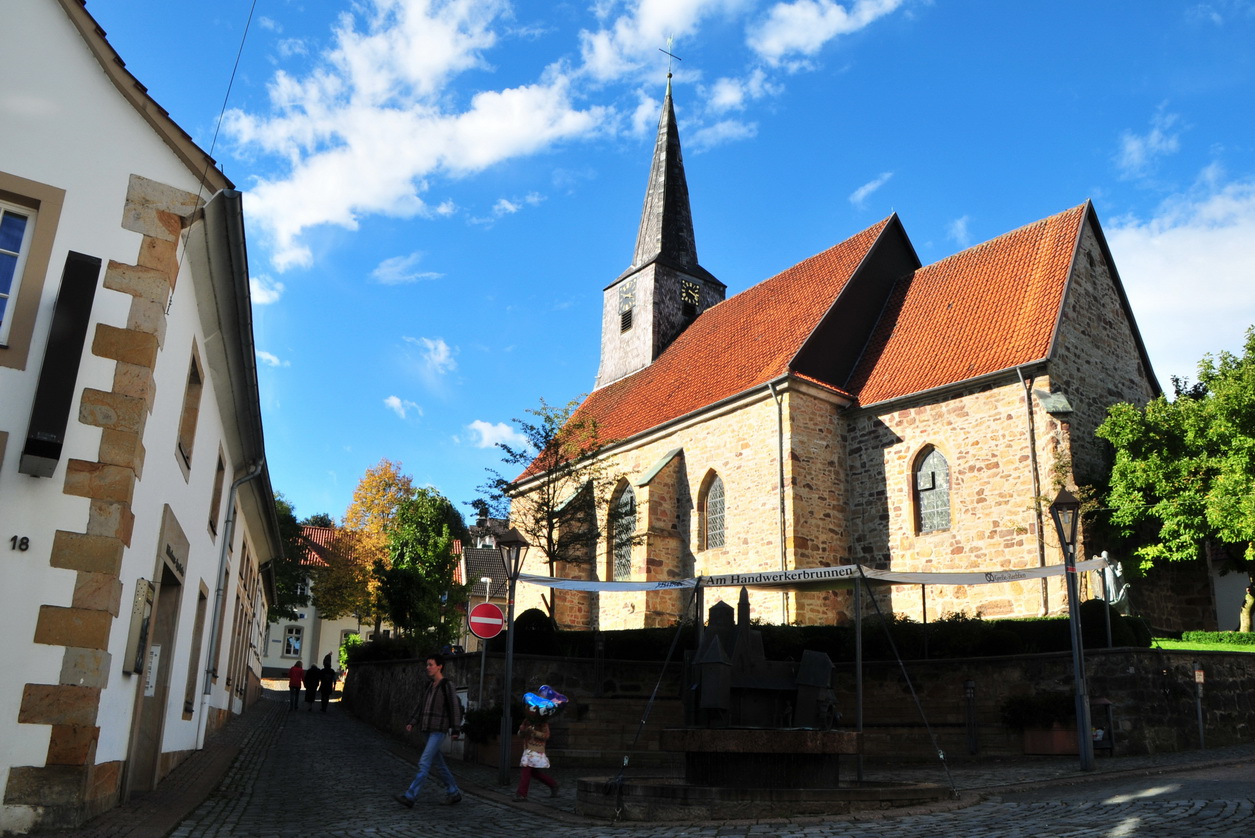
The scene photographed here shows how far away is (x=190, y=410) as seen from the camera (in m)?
10.3

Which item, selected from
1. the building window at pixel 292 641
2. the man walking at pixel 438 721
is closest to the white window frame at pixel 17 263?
the man walking at pixel 438 721

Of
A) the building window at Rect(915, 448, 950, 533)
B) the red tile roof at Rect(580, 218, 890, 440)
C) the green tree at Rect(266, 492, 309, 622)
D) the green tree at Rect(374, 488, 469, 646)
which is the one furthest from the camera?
the green tree at Rect(266, 492, 309, 622)

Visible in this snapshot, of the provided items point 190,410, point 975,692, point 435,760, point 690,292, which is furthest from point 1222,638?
point 690,292

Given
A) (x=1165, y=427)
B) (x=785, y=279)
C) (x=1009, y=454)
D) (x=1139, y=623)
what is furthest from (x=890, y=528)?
(x=785, y=279)

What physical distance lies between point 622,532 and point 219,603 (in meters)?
12.4

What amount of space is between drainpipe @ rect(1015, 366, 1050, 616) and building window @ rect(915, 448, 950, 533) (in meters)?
2.05

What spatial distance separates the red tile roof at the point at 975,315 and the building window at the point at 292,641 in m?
40.0

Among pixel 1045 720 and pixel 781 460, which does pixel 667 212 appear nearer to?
pixel 781 460

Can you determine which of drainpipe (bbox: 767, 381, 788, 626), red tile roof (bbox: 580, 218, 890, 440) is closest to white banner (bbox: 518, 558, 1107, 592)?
drainpipe (bbox: 767, 381, 788, 626)

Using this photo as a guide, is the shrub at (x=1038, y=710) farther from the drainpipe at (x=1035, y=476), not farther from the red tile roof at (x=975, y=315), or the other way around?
the red tile roof at (x=975, y=315)

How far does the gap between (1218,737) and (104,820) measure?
44.6 feet

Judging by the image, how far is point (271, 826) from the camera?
7.75m

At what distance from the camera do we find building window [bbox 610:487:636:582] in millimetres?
24547

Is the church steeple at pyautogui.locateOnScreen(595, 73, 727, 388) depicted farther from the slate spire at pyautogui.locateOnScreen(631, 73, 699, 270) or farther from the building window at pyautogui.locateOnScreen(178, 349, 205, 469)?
the building window at pyautogui.locateOnScreen(178, 349, 205, 469)
